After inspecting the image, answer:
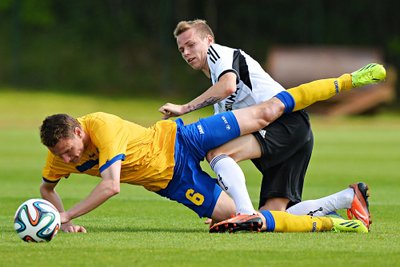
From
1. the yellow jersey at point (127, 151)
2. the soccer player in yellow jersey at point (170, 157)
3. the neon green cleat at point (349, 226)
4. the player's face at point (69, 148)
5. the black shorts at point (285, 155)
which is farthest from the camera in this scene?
the black shorts at point (285, 155)

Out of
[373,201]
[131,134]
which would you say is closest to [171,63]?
[373,201]

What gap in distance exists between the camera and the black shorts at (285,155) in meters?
9.60

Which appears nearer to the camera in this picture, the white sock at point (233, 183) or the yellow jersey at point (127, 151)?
the yellow jersey at point (127, 151)

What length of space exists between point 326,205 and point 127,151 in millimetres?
1989

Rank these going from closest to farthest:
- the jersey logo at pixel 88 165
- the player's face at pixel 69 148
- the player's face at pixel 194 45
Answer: the player's face at pixel 69 148, the jersey logo at pixel 88 165, the player's face at pixel 194 45

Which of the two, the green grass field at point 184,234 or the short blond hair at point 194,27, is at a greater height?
the short blond hair at point 194,27

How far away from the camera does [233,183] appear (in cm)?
898

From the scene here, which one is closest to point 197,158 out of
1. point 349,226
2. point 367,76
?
point 349,226

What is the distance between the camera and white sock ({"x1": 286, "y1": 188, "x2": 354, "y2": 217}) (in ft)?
30.8

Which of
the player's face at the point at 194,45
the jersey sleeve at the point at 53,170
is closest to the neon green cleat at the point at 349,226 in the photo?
the player's face at the point at 194,45

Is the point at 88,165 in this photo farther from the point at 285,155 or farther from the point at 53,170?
the point at 285,155

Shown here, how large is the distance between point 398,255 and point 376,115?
33188mm

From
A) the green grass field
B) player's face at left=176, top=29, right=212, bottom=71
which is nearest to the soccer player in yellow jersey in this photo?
the green grass field

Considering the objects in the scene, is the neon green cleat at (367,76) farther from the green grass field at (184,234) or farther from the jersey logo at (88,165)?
the jersey logo at (88,165)
